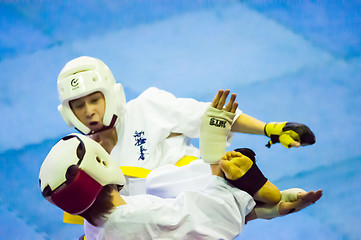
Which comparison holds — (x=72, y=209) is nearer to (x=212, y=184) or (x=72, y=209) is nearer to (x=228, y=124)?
(x=212, y=184)

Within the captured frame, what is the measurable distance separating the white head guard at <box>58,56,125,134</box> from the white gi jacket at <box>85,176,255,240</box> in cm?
80

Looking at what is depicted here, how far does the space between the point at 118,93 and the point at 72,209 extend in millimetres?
1107

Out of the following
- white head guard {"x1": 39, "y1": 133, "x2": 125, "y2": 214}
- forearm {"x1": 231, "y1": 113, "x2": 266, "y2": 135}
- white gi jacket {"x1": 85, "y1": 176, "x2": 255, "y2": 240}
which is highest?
forearm {"x1": 231, "y1": 113, "x2": 266, "y2": 135}

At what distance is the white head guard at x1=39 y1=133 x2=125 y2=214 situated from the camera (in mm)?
2090

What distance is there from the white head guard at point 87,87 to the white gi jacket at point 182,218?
0.80 m

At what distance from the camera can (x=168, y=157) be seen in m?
3.02

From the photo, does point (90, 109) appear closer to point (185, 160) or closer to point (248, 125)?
point (185, 160)

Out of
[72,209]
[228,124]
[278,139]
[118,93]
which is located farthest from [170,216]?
[118,93]

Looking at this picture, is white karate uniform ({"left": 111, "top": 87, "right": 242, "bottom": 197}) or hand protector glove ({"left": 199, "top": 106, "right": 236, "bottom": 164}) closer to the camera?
hand protector glove ({"left": 199, "top": 106, "right": 236, "bottom": 164})

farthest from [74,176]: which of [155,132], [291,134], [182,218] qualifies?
[291,134]

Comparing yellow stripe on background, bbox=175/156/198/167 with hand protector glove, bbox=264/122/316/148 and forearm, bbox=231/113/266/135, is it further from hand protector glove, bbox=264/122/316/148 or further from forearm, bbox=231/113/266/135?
hand protector glove, bbox=264/122/316/148

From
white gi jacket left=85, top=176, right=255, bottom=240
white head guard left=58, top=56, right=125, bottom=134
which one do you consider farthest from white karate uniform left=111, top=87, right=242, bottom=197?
white gi jacket left=85, top=176, right=255, bottom=240

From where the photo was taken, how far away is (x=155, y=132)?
3035 millimetres

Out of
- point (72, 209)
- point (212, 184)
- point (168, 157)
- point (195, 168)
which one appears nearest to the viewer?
point (72, 209)
